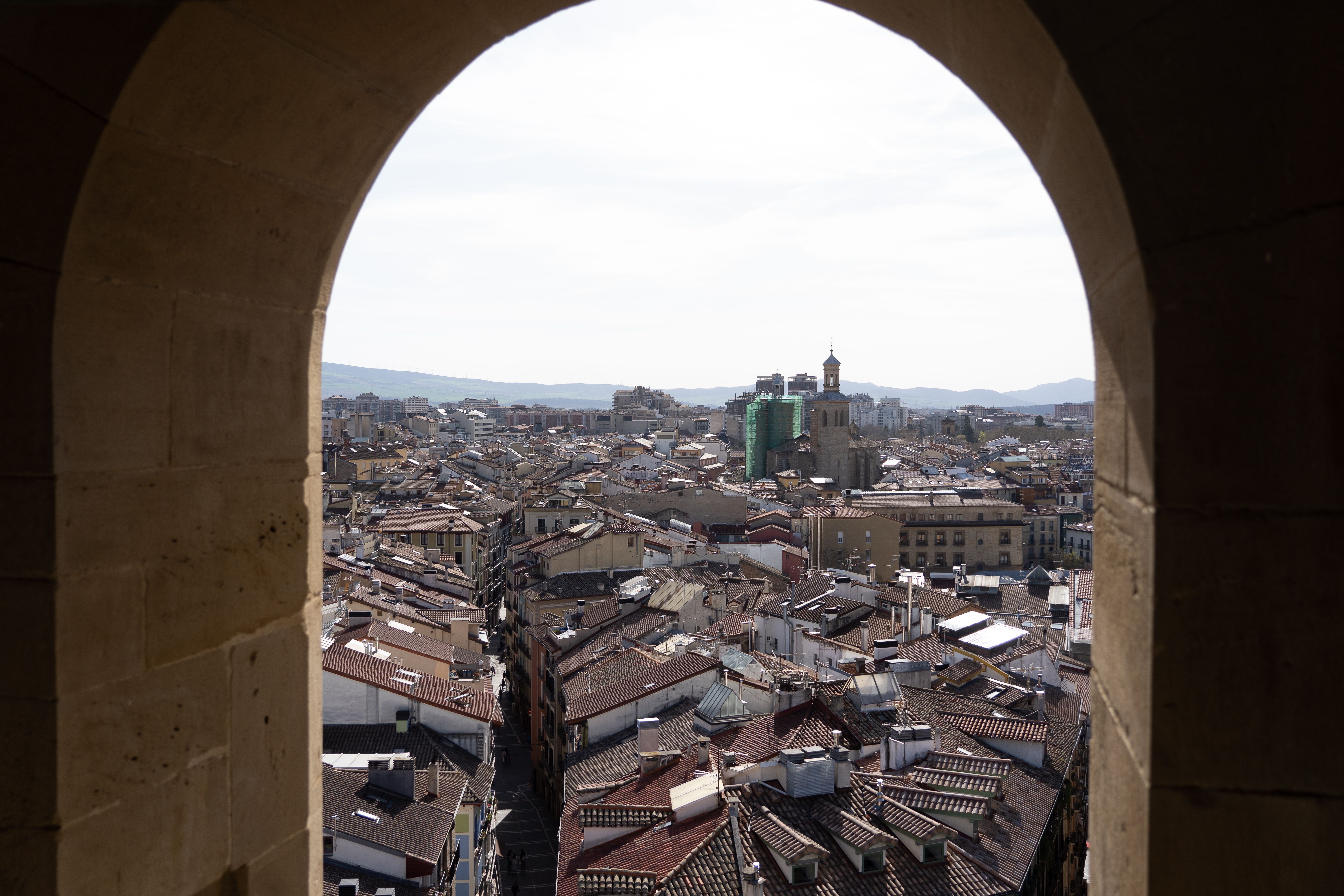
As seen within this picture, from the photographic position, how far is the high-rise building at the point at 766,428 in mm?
90312

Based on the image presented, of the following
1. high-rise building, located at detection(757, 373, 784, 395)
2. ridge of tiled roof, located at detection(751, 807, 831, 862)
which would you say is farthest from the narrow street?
high-rise building, located at detection(757, 373, 784, 395)

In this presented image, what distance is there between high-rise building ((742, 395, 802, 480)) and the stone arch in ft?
289

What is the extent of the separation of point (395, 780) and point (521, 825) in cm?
1090

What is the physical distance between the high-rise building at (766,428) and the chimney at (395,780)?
7296cm

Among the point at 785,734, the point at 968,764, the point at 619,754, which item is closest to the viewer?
the point at 968,764

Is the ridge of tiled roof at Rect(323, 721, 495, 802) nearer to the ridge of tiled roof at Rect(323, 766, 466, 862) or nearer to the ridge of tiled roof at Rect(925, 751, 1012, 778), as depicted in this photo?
the ridge of tiled roof at Rect(323, 766, 466, 862)

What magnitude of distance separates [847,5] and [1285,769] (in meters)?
1.67

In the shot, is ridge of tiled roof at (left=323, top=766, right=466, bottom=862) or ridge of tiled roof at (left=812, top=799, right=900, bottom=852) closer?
ridge of tiled roof at (left=812, top=799, right=900, bottom=852)

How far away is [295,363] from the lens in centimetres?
263

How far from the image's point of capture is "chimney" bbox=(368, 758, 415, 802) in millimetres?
18047

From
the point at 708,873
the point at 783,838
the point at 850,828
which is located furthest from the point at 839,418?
the point at 708,873

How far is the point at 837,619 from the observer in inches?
1157

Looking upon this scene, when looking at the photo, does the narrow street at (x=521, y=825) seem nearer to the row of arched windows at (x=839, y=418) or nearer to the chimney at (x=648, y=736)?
the chimney at (x=648, y=736)

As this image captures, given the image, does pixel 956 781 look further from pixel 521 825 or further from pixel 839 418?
pixel 839 418
